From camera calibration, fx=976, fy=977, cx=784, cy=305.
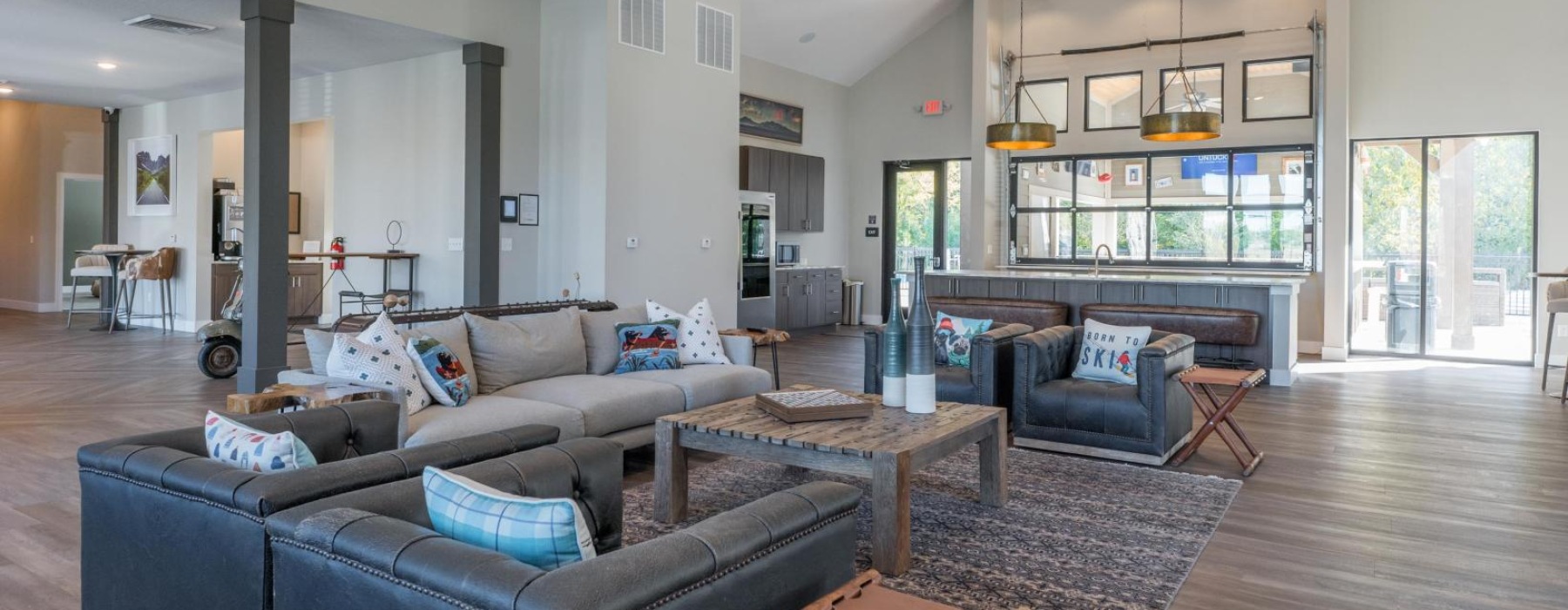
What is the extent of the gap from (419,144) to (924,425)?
6377mm

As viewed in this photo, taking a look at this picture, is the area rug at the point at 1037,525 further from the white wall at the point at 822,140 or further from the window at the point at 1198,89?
the white wall at the point at 822,140

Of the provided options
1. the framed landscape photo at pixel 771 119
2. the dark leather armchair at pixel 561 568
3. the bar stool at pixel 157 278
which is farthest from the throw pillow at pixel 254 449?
the bar stool at pixel 157 278

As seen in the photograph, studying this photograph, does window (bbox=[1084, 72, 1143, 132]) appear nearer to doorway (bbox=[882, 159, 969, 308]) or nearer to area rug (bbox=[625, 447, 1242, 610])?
doorway (bbox=[882, 159, 969, 308])

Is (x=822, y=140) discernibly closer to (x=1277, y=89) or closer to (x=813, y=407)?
(x=1277, y=89)

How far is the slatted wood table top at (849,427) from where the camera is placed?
344cm

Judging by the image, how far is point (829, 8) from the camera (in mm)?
10953

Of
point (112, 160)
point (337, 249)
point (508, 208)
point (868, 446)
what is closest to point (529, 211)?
point (508, 208)

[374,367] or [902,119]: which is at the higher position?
[902,119]

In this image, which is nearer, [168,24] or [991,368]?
[991,368]

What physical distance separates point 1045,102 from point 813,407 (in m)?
8.82

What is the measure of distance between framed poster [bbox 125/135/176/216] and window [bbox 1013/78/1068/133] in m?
10.0

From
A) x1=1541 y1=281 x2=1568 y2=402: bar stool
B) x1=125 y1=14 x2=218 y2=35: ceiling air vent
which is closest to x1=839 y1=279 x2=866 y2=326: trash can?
x1=1541 y1=281 x2=1568 y2=402: bar stool

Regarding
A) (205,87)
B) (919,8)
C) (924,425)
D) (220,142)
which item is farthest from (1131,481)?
(220,142)

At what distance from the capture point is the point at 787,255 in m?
11.9
